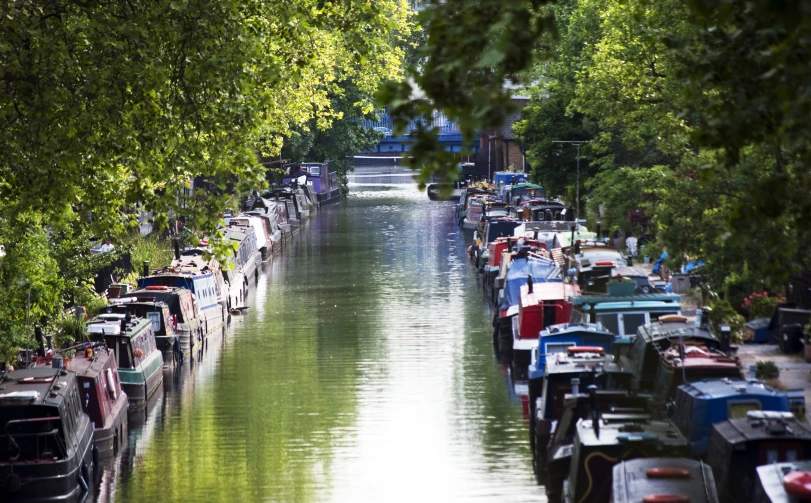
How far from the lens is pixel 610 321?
99.3 ft

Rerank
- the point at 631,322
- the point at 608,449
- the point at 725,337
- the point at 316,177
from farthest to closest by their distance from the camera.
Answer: the point at 316,177 < the point at 631,322 < the point at 725,337 < the point at 608,449

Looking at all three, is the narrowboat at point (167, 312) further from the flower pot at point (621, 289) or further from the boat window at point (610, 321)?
the flower pot at point (621, 289)

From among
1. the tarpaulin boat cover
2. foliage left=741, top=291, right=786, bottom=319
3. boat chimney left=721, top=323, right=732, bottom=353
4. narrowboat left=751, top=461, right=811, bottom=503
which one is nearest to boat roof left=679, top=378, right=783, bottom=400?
narrowboat left=751, top=461, right=811, bottom=503

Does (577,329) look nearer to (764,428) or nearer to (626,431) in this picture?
(626,431)

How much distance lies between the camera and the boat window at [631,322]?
3012 centimetres

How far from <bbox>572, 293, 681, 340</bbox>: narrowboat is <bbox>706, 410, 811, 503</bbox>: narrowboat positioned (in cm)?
1118

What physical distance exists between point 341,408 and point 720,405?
39.9 feet

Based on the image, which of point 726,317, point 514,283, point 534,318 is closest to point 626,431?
point 726,317

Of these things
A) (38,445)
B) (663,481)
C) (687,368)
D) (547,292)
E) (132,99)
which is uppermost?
(132,99)

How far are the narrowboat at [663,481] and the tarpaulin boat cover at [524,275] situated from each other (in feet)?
69.5

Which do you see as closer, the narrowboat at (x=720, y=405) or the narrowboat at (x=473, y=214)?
the narrowboat at (x=720, y=405)

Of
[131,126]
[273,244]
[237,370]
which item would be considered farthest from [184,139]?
[273,244]

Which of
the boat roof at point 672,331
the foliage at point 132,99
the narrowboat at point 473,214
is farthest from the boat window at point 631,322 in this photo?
the narrowboat at point 473,214

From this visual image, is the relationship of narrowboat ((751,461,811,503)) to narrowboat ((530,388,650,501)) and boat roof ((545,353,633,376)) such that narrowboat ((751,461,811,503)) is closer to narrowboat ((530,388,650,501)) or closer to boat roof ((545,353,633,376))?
narrowboat ((530,388,650,501))
